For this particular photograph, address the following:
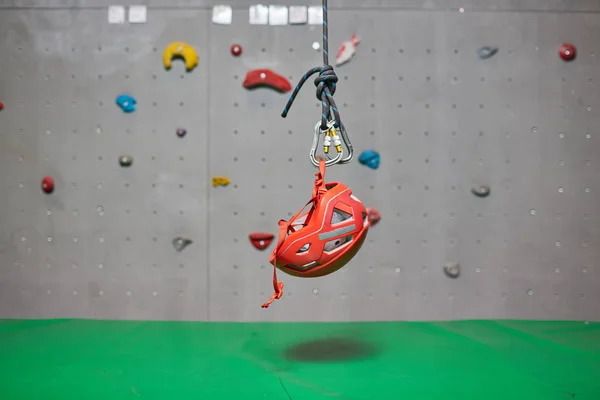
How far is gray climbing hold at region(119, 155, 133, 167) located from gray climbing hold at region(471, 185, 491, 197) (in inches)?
72.0

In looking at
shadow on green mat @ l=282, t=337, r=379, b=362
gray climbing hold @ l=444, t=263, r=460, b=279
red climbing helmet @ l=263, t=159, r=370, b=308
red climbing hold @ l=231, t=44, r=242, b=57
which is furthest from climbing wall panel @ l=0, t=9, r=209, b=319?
gray climbing hold @ l=444, t=263, r=460, b=279

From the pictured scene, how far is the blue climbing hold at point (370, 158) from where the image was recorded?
8.70ft

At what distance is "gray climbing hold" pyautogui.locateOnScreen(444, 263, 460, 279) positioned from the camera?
2656 mm

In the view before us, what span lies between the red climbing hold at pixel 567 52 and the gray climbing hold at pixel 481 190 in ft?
2.66

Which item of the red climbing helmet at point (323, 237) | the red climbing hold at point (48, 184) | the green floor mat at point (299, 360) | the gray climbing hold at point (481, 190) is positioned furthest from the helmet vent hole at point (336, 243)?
the red climbing hold at point (48, 184)

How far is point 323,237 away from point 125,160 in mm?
1491

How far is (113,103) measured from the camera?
8.83 ft

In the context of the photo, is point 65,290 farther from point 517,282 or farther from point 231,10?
point 517,282

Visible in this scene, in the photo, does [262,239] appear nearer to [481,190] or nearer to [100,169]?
[100,169]

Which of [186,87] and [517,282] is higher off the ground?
[186,87]

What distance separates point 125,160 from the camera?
8.73 feet

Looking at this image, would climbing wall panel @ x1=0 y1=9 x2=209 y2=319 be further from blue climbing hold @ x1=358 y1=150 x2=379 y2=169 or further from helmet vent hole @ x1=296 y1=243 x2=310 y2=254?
helmet vent hole @ x1=296 y1=243 x2=310 y2=254

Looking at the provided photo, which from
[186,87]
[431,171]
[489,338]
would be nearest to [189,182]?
[186,87]

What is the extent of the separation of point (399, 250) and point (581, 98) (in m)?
1.28
